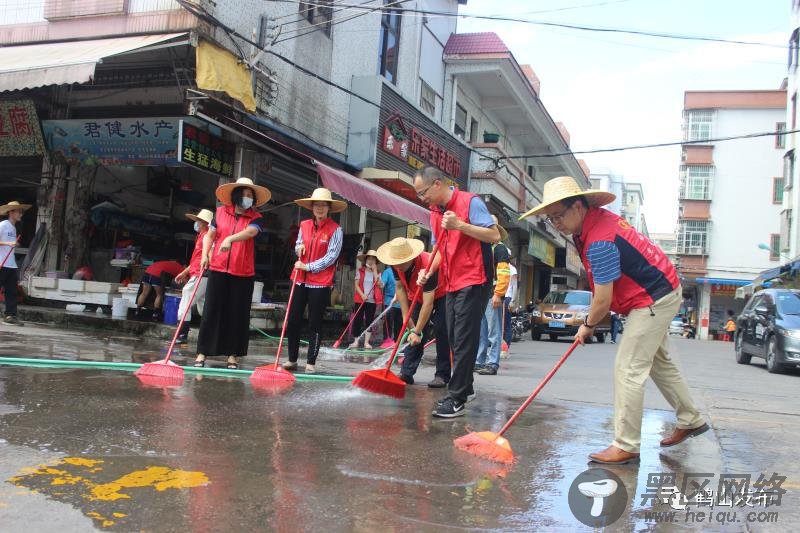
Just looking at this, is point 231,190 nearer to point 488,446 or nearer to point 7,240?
point 488,446

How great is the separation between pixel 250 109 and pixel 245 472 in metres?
8.34

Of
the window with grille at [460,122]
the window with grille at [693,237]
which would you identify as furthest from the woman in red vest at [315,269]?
the window with grille at [693,237]

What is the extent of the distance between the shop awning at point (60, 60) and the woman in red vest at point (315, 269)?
13.9ft

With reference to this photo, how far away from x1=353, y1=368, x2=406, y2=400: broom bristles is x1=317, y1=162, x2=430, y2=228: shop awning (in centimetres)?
602

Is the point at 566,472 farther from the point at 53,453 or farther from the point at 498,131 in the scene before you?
the point at 498,131

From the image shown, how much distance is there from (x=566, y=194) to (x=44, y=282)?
1004cm

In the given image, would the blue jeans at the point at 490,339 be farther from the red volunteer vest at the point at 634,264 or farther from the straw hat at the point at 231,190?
the red volunteer vest at the point at 634,264

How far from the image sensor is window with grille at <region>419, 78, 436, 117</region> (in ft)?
61.7

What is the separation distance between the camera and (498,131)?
25562 mm

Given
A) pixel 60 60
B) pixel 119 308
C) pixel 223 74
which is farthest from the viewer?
pixel 119 308

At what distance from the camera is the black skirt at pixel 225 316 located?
6.30 m

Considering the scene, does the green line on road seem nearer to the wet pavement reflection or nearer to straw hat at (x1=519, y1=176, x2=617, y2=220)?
the wet pavement reflection

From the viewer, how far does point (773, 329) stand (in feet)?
38.3

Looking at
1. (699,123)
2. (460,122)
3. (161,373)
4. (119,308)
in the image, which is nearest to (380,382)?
(161,373)
